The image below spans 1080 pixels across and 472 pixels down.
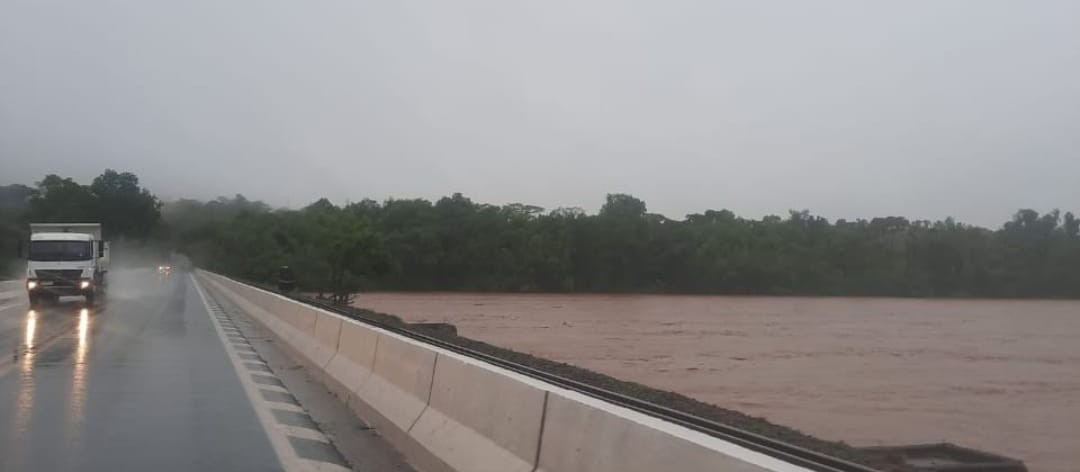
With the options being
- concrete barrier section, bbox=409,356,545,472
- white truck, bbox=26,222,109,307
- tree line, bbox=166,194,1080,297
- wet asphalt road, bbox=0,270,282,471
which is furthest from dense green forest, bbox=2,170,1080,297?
concrete barrier section, bbox=409,356,545,472

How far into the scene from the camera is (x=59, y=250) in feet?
137

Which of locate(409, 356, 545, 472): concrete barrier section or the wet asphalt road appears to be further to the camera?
the wet asphalt road

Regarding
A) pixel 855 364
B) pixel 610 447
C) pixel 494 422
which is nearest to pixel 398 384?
pixel 494 422

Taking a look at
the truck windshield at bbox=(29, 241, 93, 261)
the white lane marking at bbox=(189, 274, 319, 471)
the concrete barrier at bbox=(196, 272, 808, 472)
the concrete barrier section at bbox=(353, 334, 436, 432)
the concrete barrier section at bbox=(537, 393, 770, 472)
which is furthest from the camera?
the truck windshield at bbox=(29, 241, 93, 261)

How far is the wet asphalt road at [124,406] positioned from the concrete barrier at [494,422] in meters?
1.25

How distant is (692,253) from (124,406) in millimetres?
110669

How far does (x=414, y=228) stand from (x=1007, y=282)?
5819 centimetres

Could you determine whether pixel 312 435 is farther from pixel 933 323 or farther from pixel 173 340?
pixel 933 323

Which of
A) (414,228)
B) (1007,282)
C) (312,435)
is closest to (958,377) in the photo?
(312,435)

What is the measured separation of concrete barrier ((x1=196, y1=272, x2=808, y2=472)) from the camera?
5.38 meters

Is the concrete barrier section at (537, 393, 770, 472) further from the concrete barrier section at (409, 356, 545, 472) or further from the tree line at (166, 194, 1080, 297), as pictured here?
the tree line at (166, 194, 1080, 297)

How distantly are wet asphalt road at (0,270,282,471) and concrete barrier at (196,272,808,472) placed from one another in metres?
1.25

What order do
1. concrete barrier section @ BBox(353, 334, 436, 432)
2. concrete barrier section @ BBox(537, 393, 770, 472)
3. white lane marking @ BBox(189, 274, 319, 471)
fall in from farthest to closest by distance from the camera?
concrete barrier section @ BBox(353, 334, 436, 432), white lane marking @ BBox(189, 274, 319, 471), concrete barrier section @ BBox(537, 393, 770, 472)

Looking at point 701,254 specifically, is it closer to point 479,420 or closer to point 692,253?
point 692,253
